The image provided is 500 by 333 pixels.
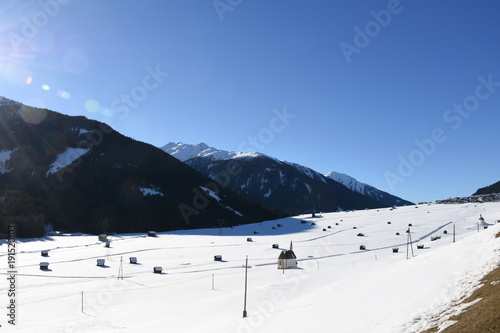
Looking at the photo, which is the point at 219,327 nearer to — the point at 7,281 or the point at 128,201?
the point at 7,281

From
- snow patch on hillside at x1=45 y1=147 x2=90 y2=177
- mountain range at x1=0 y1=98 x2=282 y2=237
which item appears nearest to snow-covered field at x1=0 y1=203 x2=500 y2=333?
mountain range at x1=0 y1=98 x2=282 y2=237

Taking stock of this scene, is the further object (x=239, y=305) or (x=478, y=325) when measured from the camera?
(x=239, y=305)

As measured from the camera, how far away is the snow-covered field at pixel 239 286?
22.1 metres

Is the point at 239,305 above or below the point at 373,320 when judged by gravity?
below

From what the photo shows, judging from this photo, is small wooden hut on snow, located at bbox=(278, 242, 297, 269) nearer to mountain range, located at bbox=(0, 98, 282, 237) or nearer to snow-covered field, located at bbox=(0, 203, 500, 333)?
snow-covered field, located at bbox=(0, 203, 500, 333)

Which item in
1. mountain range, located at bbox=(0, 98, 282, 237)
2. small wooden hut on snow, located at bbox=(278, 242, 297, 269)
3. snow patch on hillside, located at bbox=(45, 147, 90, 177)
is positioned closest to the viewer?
small wooden hut on snow, located at bbox=(278, 242, 297, 269)

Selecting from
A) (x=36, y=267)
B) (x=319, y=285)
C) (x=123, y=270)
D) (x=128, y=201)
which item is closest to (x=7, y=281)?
(x=36, y=267)

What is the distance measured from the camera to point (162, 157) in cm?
17612

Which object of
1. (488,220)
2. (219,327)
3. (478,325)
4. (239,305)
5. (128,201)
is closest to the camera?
(478,325)

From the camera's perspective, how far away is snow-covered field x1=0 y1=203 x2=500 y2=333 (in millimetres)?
22094

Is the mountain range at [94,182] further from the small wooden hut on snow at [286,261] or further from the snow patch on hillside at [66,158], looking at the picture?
the small wooden hut on snow at [286,261]

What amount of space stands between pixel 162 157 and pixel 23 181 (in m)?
62.4

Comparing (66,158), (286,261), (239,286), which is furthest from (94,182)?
(239,286)

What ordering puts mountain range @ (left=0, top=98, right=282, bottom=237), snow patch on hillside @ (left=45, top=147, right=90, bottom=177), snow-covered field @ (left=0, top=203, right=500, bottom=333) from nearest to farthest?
snow-covered field @ (left=0, top=203, right=500, bottom=333) → mountain range @ (left=0, top=98, right=282, bottom=237) → snow patch on hillside @ (left=45, top=147, right=90, bottom=177)
